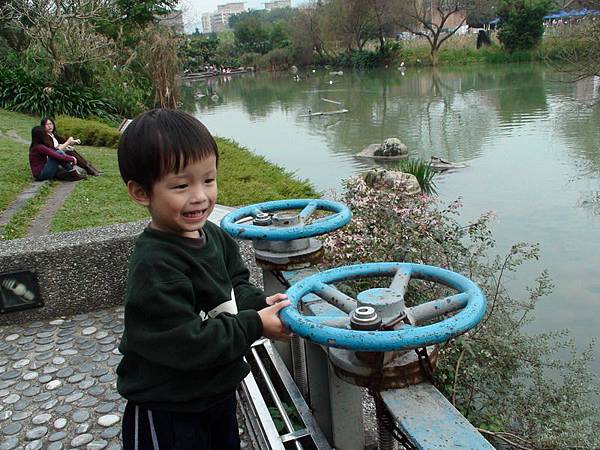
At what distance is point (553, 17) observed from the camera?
34.8 m

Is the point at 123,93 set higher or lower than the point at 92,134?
higher

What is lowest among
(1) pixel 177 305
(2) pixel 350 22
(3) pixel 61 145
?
(3) pixel 61 145

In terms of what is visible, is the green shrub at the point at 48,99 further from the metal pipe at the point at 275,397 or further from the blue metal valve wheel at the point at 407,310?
the blue metal valve wheel at the point at 407,310

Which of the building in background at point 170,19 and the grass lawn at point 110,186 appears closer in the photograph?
the grass lawn at point 110,186

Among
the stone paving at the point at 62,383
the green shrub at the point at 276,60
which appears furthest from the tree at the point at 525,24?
the stone paving at the point at 62,383

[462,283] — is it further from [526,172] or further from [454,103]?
[454,103]

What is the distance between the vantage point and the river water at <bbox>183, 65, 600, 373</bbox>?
20.4 feet

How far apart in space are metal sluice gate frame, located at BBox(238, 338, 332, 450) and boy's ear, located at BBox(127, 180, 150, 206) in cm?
99

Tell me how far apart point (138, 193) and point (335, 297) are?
58 centimetres

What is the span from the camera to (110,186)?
7797 mm

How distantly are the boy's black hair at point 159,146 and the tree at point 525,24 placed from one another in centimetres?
3663

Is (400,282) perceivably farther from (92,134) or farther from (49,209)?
(92,134)

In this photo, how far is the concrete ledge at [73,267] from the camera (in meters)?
3.43

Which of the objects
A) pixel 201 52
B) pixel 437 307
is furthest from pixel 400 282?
pixel 201 52
